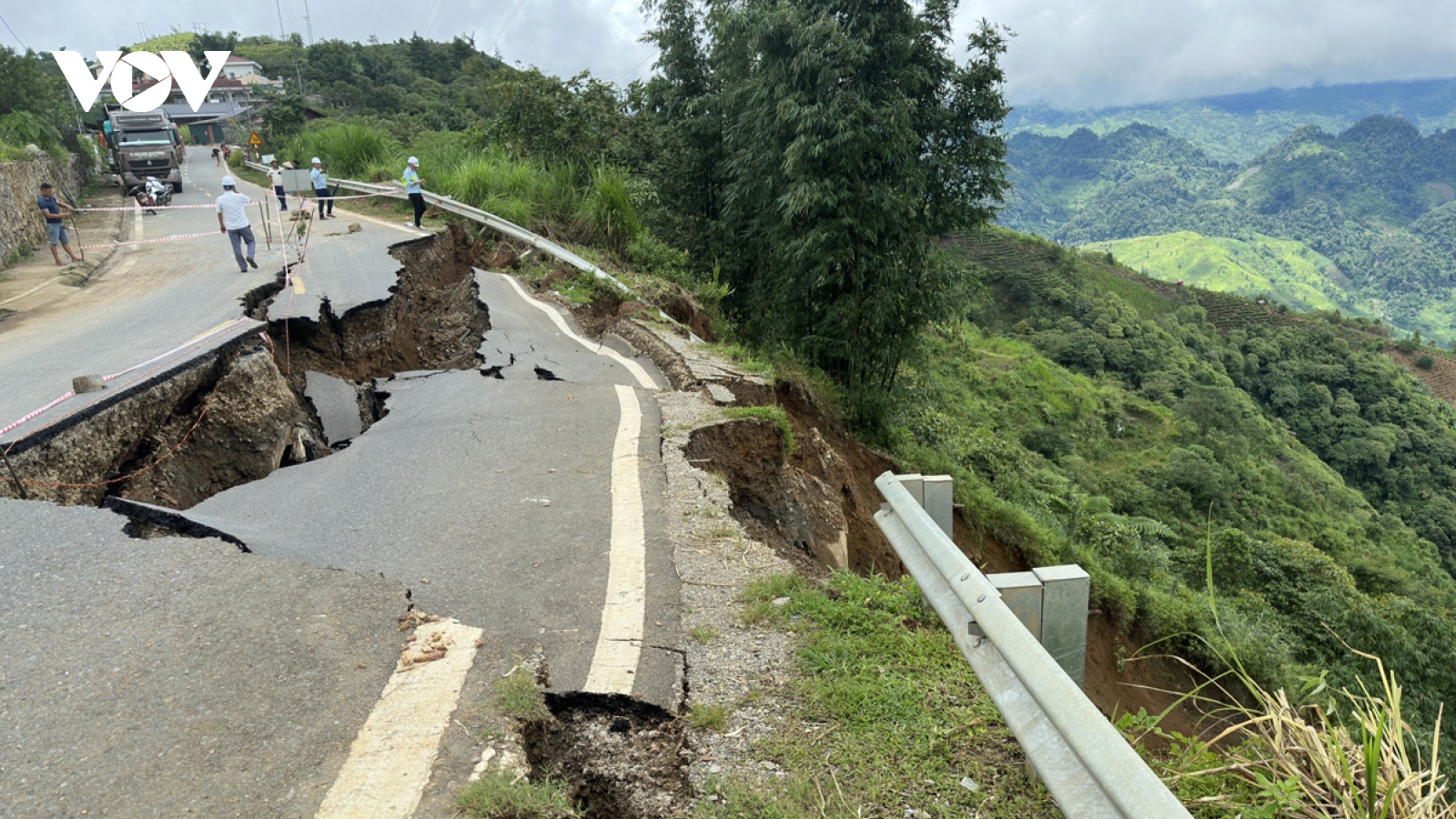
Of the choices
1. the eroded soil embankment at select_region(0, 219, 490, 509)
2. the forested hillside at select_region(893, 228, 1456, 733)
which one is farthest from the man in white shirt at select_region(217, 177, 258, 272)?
the forested hillside at select_region(893, 228, 1456, 733)

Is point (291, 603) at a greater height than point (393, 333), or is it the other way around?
point (393, 333)

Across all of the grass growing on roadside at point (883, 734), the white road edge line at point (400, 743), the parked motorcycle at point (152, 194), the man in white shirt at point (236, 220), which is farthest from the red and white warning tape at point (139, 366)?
the parked motorcycle at point (152, 194)

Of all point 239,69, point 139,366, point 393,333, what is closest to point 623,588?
point 139,366

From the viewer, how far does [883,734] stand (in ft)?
8.63

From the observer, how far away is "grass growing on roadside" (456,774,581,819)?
7.64 feet

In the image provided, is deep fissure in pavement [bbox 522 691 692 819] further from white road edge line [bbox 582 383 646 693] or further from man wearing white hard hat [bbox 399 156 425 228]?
man wearing white hard hat [bbox 399 156 425 228]

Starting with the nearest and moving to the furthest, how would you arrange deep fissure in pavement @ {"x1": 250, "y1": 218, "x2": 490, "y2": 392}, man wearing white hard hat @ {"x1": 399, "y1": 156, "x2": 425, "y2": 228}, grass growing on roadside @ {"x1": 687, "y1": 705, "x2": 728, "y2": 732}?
grass growing on roadside @ {"x1": 687, "y1": 705, "x2": 728, "y2": 732} < deep fissure in pavement @ {"x1": 250, "y1": 218, "x2": 490, "y2": 392} < man wearing white hard hat @ {"x1": 399, "y1": 156, "x2": 425, "y2": 228}

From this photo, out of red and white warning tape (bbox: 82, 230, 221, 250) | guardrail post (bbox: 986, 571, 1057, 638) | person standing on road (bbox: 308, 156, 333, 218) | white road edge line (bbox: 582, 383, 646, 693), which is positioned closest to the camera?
guardrail post (bbox: 986, 571, 1057, 638)

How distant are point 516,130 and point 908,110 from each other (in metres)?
10.4

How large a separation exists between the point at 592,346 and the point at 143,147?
26.0 metres

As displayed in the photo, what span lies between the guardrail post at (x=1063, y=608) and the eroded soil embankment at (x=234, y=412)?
5496 millimetres

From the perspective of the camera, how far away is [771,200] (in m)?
11.3

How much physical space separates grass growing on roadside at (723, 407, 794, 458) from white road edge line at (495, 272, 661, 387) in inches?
33.7

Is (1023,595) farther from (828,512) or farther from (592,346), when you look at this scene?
(592,346)
